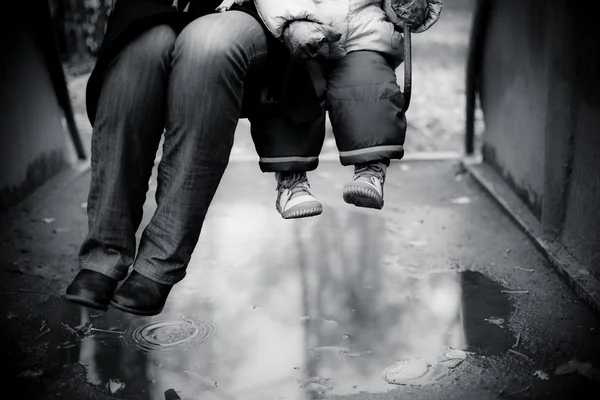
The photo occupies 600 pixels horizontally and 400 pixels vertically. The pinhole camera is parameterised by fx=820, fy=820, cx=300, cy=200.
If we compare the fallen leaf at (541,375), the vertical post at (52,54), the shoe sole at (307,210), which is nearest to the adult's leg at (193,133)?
the shoe sole at (307,210)

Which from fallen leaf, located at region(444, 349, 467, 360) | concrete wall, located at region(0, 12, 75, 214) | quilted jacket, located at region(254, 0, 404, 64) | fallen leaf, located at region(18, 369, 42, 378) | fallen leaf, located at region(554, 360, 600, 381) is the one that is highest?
quilted jacket, located at region(254, 0, 404, 64)

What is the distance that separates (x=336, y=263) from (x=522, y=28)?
162 cm

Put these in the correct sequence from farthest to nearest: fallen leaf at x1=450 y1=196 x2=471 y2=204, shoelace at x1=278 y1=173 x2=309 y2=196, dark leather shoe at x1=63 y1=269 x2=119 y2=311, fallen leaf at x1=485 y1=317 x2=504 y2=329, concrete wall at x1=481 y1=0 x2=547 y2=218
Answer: fallen leaf at x1=450 y1=196 x2=471 y2=204, concrete wall at x1=481 y1=0 x2=547 y2=218, fallen leaf at x1=485 y1=317 x2=504 y2=329, shoelace at x1=278 y1=173 x2=309 y2=196, dark leather shoe at x1=63 y1=269 x2=119 y2=311

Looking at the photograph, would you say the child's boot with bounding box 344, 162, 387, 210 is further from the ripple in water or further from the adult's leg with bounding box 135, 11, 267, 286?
the ripple in water

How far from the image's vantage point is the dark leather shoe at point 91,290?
243 cm

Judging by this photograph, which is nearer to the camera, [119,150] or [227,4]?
[119,150]

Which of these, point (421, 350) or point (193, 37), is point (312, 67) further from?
point (421, 350)

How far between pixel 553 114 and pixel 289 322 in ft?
5.06

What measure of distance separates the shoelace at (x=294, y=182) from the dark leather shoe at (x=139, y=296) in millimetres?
649

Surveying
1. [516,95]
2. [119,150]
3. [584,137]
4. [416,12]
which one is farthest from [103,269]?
[516,95]

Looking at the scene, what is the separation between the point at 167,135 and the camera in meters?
2.52

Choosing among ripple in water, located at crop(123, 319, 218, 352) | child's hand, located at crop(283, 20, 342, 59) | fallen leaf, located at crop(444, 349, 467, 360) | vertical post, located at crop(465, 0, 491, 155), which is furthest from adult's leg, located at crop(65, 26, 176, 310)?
vertical post, located at crop(465, 0, 491, 155)

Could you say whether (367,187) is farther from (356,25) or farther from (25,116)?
(25,116)

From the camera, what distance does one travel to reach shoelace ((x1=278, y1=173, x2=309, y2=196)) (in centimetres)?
294
